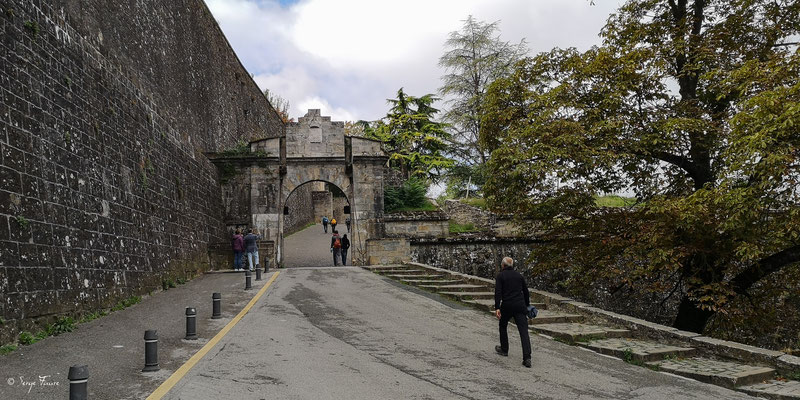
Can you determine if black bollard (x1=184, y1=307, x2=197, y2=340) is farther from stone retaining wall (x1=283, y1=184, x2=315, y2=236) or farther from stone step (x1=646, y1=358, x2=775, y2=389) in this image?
stone retaining wall (x1=283, y1=184, x2=315, y2=236)

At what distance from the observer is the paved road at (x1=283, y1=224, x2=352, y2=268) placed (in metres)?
27.5

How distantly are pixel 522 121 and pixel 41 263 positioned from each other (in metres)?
11.1

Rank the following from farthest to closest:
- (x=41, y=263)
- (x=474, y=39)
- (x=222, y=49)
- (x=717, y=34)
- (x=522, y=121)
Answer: (x=474, y=39)
(x=222, y=49)
(x=522, y=121)
(x=717, y=34)
(x=41, y=263)

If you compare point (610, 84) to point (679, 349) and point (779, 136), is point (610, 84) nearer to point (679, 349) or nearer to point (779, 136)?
point (779, 136)

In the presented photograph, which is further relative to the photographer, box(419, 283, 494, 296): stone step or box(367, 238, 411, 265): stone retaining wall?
box(367, 238, 411, 265): stone retaining wall

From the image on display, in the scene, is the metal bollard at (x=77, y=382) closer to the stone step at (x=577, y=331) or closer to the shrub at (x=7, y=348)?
the shrub at (x=7, y=348)

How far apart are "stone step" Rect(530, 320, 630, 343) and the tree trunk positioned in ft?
14.8

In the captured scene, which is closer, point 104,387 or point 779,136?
point 104,387

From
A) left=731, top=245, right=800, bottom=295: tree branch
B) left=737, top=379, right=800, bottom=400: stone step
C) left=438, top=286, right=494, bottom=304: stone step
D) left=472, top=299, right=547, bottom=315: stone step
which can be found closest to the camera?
left=737, top=379, right=800, bottom=400: stone step

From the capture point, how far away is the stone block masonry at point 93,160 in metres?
8.33

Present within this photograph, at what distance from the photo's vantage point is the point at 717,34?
13.7m

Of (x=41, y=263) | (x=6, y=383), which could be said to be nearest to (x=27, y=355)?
(x=6, y=383)

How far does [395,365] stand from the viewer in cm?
748

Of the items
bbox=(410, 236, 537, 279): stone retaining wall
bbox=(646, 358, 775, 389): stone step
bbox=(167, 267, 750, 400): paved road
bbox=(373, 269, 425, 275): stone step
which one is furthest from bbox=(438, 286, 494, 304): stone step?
bbox=(410, 236, 537, 279): stone retaining wall
